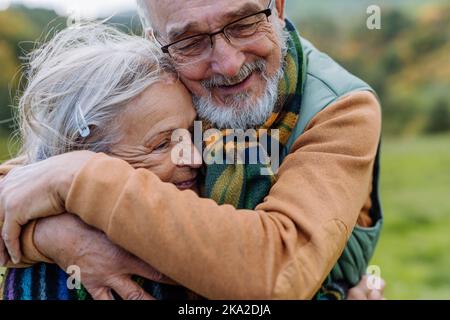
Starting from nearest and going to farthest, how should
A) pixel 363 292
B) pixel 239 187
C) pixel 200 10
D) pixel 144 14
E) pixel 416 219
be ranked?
pixel 239 187
pixel 200 10
pixel 144 14
pixel 363 292
pixel 416 219

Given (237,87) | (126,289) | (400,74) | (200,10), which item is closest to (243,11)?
(200,10)

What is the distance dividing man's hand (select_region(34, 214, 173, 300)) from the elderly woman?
0.08 metres

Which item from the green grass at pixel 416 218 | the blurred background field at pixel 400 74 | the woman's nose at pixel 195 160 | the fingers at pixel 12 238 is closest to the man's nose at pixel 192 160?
the woman's nose at pixel 195 160

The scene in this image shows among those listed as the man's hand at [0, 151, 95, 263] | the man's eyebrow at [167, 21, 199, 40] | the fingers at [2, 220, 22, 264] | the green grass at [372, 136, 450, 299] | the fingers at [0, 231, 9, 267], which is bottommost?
the green grass at [372, 136, 450, 299]

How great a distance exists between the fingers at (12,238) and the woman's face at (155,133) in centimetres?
48

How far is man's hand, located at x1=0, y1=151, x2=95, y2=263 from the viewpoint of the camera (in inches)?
92.3

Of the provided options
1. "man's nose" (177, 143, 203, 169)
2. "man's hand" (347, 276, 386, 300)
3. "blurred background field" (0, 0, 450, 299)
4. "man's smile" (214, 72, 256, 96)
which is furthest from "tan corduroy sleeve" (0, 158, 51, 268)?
"blurred background field" (0, 0, 450, 299)

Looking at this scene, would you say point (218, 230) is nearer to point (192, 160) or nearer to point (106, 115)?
point (192, 160)

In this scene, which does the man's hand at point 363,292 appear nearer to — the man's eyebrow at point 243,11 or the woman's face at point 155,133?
the woman's face at point 155,133

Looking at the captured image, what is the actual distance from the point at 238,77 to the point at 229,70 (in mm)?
62

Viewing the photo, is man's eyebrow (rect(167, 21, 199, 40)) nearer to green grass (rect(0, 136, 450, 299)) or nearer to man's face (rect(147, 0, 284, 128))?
man's face (rect(147, 0, 284, 128))

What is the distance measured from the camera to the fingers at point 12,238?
8.00 ft

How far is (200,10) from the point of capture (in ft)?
8.69
